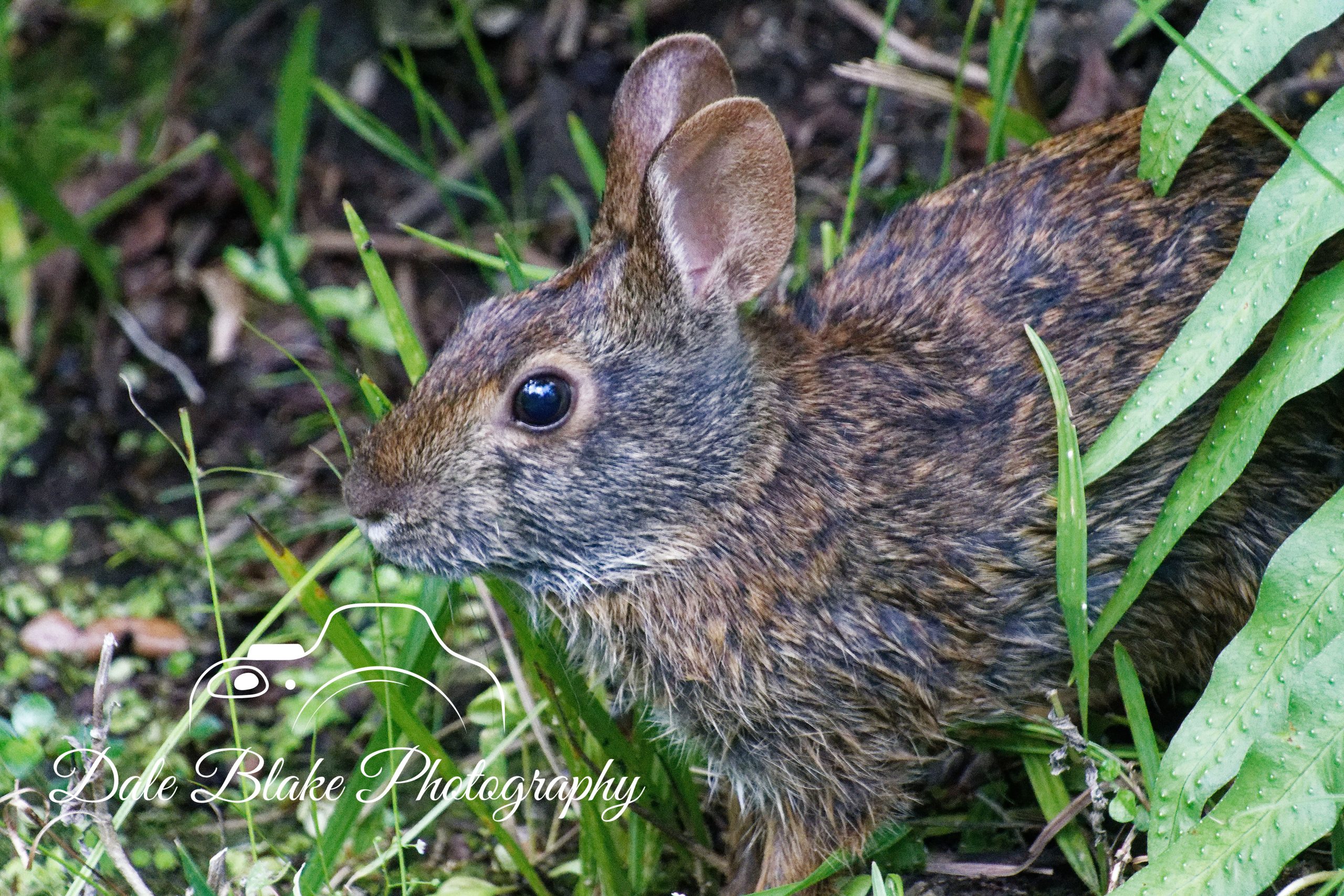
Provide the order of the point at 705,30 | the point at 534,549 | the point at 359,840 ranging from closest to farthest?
the point at 534,549 → the point at 359,840 → the point at 705,30

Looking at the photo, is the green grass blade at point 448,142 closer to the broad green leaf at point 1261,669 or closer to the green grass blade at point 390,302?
the green grass blade at point 390,302

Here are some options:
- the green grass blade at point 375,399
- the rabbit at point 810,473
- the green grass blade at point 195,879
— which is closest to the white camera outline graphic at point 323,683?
the rabbit at point 810,473

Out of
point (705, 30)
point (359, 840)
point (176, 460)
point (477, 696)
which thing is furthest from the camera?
point (705, 30)

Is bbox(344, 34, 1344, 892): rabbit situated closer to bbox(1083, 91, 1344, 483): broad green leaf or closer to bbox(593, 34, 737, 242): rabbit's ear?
bbox(593, 34, 737, 242): rabbit's ear

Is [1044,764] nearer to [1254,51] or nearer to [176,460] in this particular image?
[1254,51]

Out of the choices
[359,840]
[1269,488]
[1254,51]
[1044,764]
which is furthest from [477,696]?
[1254,51]

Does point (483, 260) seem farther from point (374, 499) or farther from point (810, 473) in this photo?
point (810, 473)

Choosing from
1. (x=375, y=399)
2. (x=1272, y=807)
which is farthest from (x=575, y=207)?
(x=1272, y=807)
